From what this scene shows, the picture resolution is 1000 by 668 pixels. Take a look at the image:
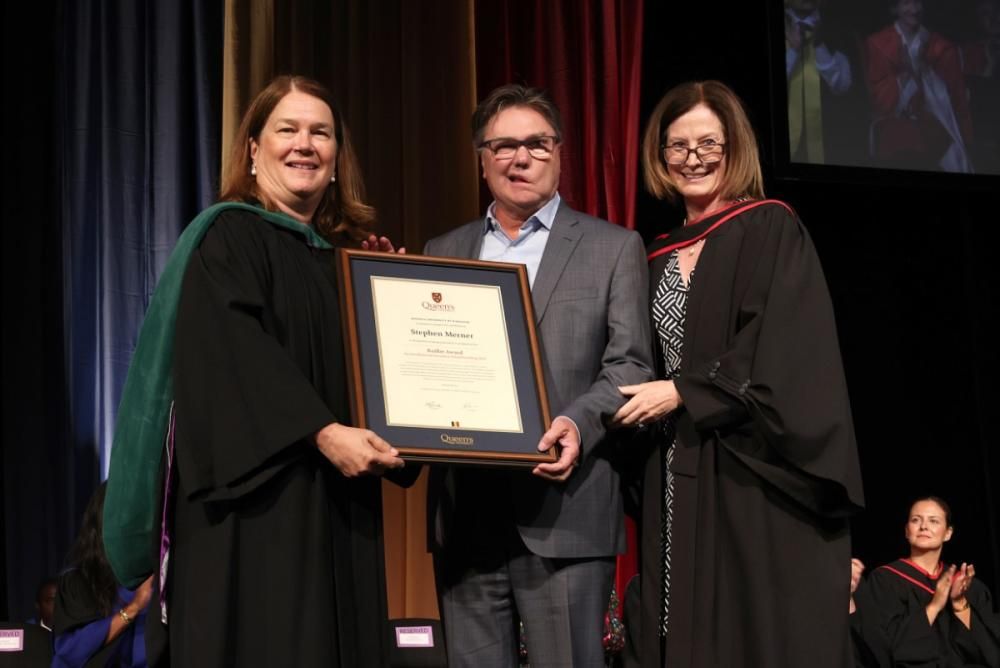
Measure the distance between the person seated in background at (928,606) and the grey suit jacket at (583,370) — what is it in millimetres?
3902

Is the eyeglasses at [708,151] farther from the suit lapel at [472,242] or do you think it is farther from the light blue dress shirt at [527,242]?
the suit lapel at [472,242]

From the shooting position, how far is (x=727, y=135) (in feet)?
10.5

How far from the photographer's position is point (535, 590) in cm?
287

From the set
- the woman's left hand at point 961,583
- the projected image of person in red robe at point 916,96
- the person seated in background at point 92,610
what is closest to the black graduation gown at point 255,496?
the person seated in background at point 92,610

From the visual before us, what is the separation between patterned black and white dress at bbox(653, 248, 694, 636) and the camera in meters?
3.05

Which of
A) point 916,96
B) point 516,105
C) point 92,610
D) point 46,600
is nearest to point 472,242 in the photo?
point 516,105

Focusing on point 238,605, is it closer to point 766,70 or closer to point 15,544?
point 15,544

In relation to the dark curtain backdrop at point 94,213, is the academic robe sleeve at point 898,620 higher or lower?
lower

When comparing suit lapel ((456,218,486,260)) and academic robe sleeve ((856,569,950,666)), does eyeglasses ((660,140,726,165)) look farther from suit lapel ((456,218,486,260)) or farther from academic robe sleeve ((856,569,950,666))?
academic robe sleeve ((856,569,950,666))

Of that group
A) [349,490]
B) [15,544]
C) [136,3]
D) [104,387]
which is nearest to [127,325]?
[104,387]

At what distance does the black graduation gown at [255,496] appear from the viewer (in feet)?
Result: 8.48

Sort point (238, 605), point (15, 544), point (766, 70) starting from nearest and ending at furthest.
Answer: point (238, 605)
point (15, 544)
point (766, 70)

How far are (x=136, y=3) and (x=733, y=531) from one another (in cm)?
343

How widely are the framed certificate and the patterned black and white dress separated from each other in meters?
0.39
